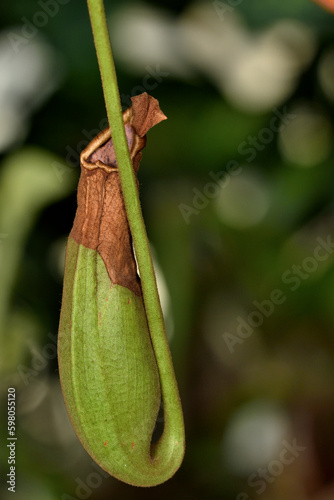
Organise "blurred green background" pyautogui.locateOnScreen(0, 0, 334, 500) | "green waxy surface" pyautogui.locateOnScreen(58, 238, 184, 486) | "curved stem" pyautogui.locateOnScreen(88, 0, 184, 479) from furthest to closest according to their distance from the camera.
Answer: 1. "blurred green background" pyautogui.locateOnScreen(0, 0, 334, 500)
2. "green waxy surface" pyautogui.locateOnScreen(58, 238, 184, 486)
3. "curved stem" pyautogui.locateOnScreen(88, 0, 184, 479)

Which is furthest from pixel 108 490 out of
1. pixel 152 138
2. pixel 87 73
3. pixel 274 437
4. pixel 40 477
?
pixel 87 73

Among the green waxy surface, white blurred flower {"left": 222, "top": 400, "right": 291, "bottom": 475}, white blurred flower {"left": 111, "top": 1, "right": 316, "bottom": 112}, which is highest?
white blurred flower {"left": 111, "top": 1, "right": 316, "bottom": 112}

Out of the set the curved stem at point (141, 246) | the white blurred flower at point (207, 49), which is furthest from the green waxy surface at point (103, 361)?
the white blurred flower at point (207, 49)

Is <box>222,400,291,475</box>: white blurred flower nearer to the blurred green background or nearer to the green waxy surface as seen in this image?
the blurred green background

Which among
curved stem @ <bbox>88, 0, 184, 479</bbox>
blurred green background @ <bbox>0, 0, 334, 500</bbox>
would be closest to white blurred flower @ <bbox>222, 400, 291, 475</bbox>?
blurred green background @ <bbox>0, 0, 334, 500</bbox>

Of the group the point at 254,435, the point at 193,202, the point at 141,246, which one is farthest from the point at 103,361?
Answer: the point at 254,435

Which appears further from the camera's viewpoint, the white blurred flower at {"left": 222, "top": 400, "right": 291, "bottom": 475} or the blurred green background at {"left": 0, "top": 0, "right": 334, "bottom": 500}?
the white blurred flower at {"left": 222, "top": 400, "right": 291, "bottom": 475}

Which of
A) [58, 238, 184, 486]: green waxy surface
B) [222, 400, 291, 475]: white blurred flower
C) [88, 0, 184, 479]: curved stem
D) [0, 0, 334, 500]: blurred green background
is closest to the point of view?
[88, 0, 184, 479]: curved stem
